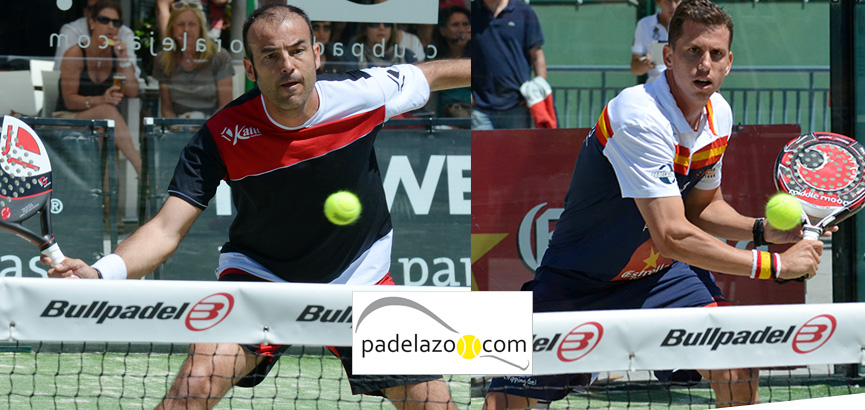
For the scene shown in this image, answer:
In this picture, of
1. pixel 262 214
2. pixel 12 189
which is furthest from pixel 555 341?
pixel 12 189

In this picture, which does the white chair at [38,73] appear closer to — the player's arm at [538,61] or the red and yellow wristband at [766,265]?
the player's arm at [538,61]

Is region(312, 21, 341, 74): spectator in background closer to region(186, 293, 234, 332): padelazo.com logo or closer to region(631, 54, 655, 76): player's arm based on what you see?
region(631, 54, 655, 76): player's arm

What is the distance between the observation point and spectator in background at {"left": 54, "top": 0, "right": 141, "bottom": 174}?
527 centimetres

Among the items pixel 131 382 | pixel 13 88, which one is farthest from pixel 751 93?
pixel 13 88

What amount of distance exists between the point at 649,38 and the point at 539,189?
3.17 ft

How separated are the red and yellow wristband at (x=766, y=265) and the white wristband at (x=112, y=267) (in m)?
1.93

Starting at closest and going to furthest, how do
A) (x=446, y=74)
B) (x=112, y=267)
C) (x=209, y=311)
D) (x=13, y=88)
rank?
(x=209, y=311) → (x=112, y=267) → (x=446, y=74) → (x=13, y=88)

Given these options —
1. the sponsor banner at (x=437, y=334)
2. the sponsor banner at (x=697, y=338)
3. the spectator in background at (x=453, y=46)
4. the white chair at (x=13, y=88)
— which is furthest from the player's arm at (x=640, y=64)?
the white chair at (x=13, y=88)

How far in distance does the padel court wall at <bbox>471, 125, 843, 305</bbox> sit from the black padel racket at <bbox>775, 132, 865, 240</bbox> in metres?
1.54

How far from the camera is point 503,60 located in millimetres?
5125

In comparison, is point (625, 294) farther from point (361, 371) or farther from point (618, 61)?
point (618, 61)

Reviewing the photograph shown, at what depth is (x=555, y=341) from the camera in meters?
2.83

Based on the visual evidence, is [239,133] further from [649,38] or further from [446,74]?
[649,38]

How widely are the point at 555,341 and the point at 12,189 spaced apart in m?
1.80
